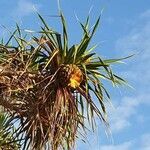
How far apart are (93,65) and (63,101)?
0.92 m

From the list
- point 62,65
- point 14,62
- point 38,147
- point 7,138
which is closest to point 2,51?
point 14,62

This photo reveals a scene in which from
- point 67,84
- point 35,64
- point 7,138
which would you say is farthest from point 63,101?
point 7,138

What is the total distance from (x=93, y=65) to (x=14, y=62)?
1.33 meters

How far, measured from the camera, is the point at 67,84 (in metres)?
8.55

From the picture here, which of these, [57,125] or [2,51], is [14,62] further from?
[57,125]

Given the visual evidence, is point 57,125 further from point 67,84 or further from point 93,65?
point 93,65

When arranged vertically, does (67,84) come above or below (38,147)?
above

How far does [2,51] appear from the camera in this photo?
28.2 ft

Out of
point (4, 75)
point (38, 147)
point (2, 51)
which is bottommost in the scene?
point (38, 147)

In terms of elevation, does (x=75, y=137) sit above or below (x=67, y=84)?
below

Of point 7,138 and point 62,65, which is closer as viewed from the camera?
point 62,65

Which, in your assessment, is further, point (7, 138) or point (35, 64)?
point (7, 138)

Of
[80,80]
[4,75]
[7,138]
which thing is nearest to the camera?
[4,75]

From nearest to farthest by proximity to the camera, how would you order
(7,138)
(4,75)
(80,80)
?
(4,75)
(80,80)
(7,138)
